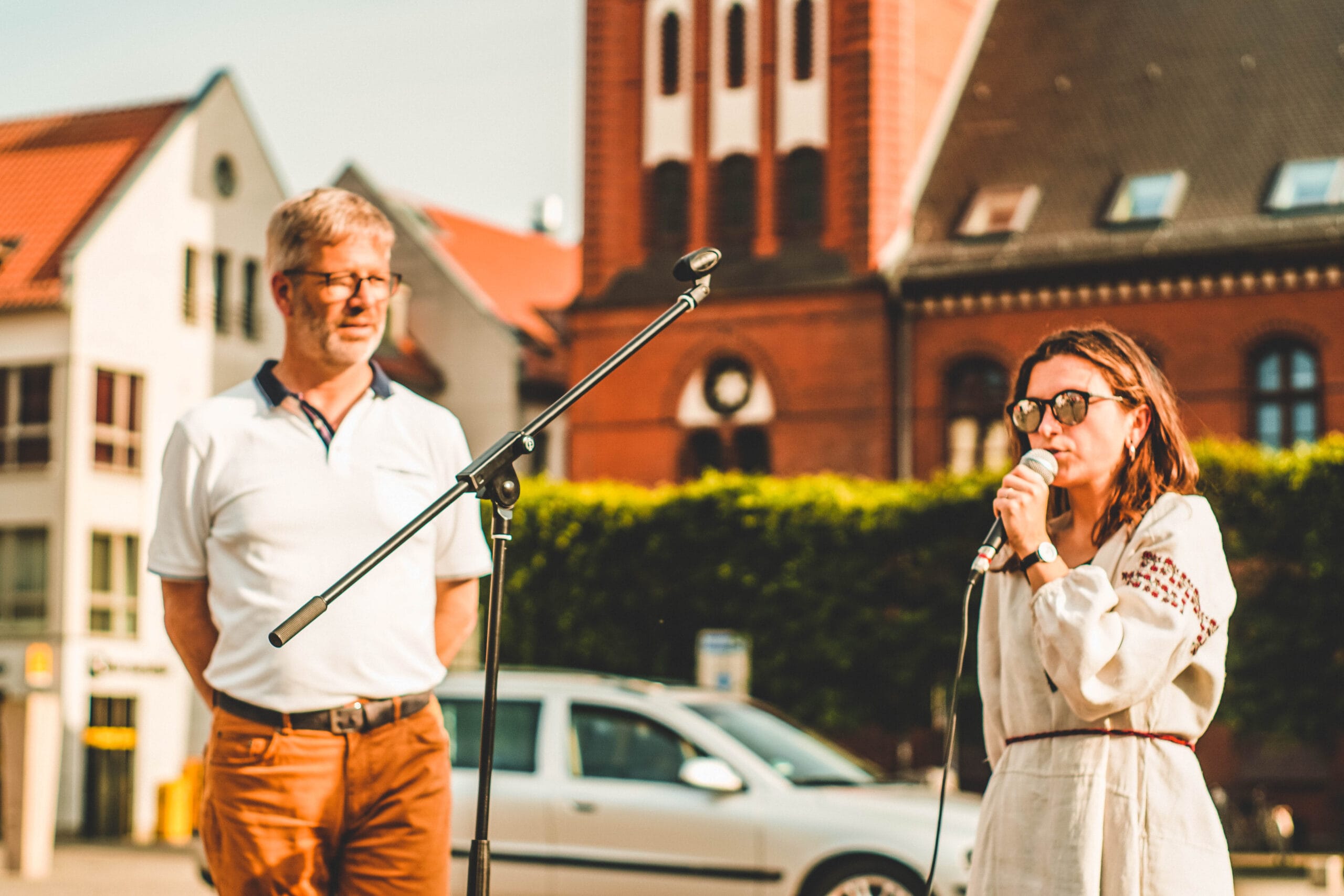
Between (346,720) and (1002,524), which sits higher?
(1002,524)

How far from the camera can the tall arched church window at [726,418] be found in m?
29.0

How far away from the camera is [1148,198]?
2736cm

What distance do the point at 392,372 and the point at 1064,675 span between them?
3258 centimetres

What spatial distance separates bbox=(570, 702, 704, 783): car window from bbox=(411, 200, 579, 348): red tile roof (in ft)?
84.5

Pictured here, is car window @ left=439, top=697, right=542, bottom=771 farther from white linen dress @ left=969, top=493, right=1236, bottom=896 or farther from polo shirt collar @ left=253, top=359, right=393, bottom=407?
white linen dress @ left=969, top=493, right=1236, bottom=896

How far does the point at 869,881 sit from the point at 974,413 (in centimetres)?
1860

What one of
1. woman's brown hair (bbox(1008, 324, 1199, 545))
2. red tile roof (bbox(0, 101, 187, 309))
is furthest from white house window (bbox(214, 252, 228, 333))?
woman's brown hair (bbox(1008, 324, 1199, 545))

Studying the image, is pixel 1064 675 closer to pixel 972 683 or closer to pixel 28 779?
pixel 28 779

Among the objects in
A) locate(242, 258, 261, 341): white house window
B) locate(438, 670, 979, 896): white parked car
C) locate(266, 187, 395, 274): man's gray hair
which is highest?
locate(242, 258, 261, 341): white house window

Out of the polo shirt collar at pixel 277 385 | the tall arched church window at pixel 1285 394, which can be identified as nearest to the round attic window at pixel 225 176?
the tall arched church window at pixel 1285 394

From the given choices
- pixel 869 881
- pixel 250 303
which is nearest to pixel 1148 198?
pixel 250 303

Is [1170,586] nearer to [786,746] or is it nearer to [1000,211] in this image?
[786,746]

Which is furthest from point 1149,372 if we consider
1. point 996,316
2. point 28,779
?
point 996,316

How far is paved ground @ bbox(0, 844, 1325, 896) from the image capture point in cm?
1520
